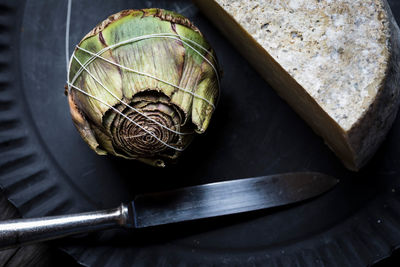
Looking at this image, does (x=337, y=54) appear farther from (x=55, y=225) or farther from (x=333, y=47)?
(x=55, y=225)

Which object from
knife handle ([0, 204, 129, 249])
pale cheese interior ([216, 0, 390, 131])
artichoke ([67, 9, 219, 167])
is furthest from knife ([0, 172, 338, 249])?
pale cheese interior ([216, 0, 390, 131])

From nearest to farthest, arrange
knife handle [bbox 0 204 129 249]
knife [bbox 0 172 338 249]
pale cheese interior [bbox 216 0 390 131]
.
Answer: pale cheese interior [bbox 216 0 390 131]
knife handle [bbox 0 204 129 249]
knife [bbox 0 172 338 249]

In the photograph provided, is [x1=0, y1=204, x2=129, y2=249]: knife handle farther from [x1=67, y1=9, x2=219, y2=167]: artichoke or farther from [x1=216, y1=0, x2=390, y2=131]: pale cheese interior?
[x1=216, y1=0, x2=390, y2=131]: pale cheese interior

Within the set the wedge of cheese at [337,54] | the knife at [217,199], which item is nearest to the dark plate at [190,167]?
the knife at [217,199]

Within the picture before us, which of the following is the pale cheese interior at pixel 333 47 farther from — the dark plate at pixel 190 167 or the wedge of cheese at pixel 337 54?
the dark plate at pixel 190 167

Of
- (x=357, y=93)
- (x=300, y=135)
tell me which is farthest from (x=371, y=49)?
(x=300, y=135)

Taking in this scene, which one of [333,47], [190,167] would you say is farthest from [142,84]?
[333,47]
